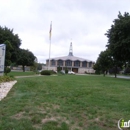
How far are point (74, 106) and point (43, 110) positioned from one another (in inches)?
43.1

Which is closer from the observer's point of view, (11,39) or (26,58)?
(11,39)

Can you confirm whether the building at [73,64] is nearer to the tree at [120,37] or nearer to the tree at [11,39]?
the tree at [11,39]

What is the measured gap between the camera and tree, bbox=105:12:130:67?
24.5m

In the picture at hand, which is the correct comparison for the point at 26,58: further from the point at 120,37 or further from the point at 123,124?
the point at 123,124

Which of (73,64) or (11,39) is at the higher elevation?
(11,39)

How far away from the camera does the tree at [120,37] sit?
964 inches

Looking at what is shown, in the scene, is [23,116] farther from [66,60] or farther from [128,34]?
[66,60]

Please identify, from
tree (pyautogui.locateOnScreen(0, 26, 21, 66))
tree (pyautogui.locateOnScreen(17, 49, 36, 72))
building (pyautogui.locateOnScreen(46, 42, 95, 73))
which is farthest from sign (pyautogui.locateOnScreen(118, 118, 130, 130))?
building (pyautogui.locateOnScreen(46, 42, 95, 73))

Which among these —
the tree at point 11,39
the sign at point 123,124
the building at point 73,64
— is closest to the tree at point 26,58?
the building at point 73,64

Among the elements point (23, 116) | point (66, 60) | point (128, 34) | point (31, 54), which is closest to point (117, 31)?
point (128, 34)

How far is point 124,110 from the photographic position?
6102mm

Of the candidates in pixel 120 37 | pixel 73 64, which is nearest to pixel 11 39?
pixel 120 37

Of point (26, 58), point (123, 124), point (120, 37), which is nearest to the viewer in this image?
point (123, 124)

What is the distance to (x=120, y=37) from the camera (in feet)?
82.5
